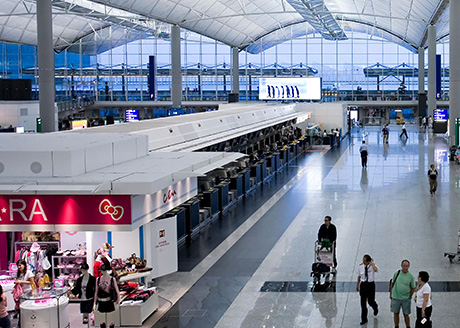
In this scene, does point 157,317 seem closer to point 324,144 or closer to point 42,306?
point 42,306

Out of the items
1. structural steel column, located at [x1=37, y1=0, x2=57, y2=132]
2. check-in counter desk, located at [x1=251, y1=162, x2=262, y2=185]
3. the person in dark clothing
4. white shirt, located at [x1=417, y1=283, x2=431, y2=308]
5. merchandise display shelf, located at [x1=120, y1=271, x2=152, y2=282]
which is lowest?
merchandise display shelf, located at [x1=120, y1=271, x2=152, y2=282]

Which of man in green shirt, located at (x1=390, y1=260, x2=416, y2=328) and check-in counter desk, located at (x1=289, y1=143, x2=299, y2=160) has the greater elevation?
check-in counter desk, located at (x1=289, y1=143, x2=299, y2=160)

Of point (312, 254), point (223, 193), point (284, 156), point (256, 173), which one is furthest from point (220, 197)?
point (284, 156)

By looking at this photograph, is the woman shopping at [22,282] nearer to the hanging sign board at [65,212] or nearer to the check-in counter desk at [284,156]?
the hanging sign board at [65,212]

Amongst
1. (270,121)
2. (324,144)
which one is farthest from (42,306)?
(324,144)

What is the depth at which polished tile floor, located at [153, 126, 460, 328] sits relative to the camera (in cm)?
1190

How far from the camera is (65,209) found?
11.2 meters

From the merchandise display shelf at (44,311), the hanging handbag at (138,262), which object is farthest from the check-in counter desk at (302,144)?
the merchandise display shelf at (44,311)

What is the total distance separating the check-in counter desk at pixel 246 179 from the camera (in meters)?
25.8

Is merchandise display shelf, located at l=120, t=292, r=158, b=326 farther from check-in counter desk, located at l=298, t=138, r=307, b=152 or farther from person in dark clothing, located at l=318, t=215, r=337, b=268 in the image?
check-in counter desk, located at l=298, t=138, r=307, b=152

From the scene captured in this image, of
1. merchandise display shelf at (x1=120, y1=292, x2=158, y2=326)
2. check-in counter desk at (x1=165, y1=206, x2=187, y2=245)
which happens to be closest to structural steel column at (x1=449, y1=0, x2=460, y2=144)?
check-in counter desk at (x1=165, y1=206, x2=187, y2=245)

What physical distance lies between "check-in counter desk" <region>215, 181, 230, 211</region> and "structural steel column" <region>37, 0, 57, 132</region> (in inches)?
319

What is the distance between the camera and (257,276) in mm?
14375

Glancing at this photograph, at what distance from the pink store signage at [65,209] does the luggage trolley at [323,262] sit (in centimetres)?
415
